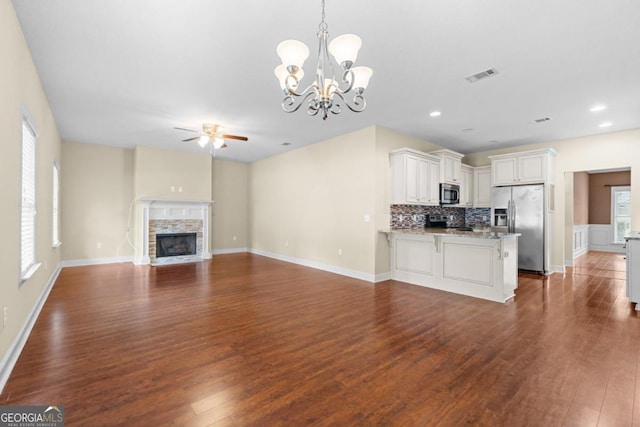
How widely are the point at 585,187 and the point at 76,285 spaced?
13550mm

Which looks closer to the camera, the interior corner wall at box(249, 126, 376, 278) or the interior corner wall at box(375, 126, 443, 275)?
the interior corner wall at box(375, 126, 443, 275)

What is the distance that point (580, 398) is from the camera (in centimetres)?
200

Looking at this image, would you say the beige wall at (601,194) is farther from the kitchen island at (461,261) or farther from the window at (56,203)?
the window at (56,203)

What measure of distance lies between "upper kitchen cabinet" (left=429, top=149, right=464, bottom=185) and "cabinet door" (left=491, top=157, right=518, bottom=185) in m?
0.81

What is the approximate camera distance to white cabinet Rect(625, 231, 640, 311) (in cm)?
386

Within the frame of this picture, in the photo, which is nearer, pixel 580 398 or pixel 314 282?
pixel 580 398

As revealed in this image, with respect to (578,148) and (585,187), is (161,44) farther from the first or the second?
(585,187)

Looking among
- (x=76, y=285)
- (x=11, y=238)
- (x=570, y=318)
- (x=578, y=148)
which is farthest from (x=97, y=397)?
(x=578, y=148)

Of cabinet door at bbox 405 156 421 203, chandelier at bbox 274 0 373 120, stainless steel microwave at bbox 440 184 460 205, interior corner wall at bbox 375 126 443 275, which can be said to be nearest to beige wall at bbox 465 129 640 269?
stainless steel microwave at bbox 440 184 460 205

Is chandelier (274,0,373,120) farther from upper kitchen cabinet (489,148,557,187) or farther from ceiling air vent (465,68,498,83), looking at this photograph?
upper kitchen cabinet (489,148,557,187)

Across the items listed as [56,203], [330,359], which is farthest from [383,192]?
[56,203]

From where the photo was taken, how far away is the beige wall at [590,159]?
542 cm

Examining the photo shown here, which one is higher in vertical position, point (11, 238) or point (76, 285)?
point (11, 238)

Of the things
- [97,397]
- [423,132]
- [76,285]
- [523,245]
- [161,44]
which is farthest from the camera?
[523,245]
